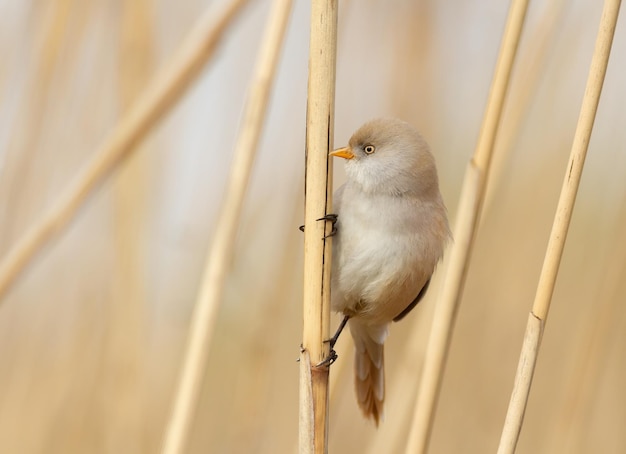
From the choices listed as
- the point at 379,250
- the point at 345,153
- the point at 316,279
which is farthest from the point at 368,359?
the point at 316,279

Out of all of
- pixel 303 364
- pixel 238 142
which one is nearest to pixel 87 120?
pixel 238 142

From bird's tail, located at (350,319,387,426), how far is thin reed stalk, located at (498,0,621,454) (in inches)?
29.8

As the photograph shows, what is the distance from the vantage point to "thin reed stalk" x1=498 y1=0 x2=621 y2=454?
1.07m

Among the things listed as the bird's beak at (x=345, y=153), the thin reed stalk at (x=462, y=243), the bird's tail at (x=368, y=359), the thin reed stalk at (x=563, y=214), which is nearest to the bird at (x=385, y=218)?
the bird's beak at (x=345, y=153)

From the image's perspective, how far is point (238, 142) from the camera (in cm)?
138

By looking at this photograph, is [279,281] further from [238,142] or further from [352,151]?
[238,142]

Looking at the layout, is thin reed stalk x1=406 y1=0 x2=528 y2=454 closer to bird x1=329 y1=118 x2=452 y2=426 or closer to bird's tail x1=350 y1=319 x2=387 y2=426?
bird x1=329 y1=118 x2=452 y2=426

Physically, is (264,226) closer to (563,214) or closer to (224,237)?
(224,237)

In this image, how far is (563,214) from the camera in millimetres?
1099

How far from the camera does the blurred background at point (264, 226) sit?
188cm

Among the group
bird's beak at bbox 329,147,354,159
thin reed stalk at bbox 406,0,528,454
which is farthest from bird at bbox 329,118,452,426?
thin reed stalk at bbox 406,0,528,454

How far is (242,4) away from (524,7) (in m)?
0.50

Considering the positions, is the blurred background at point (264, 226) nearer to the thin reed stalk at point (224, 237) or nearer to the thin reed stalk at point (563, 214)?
the thin reed stalk at point (224, 237)

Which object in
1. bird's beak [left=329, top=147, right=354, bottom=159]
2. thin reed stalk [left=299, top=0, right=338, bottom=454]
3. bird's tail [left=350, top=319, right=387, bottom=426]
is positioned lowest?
bird's tail [left=350, top=319, right=387, bottom=426]
